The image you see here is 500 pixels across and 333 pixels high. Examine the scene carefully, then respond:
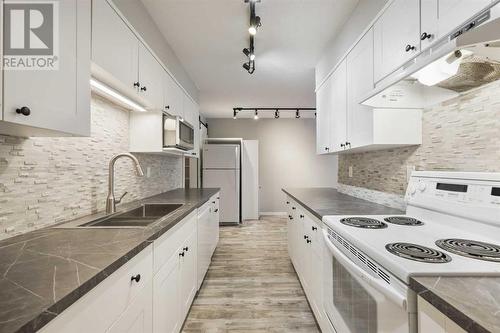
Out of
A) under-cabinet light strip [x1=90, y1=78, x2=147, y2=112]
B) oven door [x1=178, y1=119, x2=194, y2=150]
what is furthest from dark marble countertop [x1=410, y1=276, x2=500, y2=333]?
oven door [x1=178, y1=119, x2=194, y2=150]

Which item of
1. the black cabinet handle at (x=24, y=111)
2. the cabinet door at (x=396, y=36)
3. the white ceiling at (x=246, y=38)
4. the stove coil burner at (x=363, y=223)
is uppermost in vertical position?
the white ceiling at (x=246, y=38)

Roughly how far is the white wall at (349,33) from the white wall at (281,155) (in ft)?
10.9

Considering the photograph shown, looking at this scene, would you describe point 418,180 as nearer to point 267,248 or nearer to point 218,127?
point 267,248

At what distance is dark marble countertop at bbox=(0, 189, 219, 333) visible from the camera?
0.54 meters

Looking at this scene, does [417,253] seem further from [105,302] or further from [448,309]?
[105,302]

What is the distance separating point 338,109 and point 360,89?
497 mm

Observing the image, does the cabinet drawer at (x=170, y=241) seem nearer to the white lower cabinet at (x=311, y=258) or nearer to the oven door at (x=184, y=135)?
the oven door at (x=184, y=135)

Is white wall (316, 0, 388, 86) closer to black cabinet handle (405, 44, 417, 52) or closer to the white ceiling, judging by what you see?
the white ceiling

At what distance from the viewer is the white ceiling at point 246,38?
78.0 inches

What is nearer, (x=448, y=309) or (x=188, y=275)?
(x=448, y=309)

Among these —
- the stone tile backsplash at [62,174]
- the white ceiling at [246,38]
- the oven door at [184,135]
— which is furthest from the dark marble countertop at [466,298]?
the oven door at [184,135]

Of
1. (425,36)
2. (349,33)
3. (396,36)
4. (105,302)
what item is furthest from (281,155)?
(105,302)

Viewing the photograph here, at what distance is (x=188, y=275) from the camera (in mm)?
1895

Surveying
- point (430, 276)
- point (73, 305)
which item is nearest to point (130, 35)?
point (73, 305)
